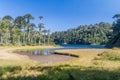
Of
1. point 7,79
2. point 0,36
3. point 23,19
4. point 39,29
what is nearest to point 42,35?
point 39,29

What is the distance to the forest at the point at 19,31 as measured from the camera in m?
123

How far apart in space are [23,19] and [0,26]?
80.2 feet

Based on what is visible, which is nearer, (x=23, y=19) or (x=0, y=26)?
(x=0, y=26)

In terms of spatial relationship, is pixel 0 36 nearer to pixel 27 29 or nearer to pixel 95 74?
pixel 27 29

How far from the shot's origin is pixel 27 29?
148m

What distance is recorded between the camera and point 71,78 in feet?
58.4

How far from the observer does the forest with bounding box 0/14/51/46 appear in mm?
122562

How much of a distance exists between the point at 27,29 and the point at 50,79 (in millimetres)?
132222

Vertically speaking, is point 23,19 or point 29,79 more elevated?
point 23,19

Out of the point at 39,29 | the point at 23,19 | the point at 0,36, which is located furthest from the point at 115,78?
the point at 39,29

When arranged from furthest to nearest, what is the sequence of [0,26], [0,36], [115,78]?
1. [0,36]
2. [0,26]
3. [115,78]

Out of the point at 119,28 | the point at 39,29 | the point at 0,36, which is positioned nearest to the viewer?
the point at 0,36

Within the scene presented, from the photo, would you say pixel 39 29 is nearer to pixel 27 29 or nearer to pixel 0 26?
pixel 27 29

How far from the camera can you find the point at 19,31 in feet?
426
